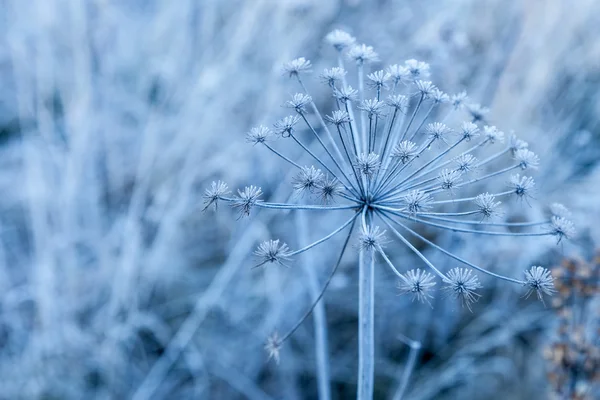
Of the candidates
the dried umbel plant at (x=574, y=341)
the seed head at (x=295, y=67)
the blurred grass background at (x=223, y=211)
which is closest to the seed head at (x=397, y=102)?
the seed head at (x=295, y=67)

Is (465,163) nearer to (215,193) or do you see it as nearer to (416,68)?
(416,68)

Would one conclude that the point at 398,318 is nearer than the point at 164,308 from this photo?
Yes

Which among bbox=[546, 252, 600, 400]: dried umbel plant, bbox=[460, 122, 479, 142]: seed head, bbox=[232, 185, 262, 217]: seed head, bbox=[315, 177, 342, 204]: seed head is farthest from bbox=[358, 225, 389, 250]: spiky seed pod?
bbox=[546, 252, 600, 400]: dried umbel plant

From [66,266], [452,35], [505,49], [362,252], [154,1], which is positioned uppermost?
[154,1]

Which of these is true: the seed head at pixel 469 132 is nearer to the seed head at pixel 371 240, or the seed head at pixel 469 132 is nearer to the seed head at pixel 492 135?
the seed head at pixel 492 135

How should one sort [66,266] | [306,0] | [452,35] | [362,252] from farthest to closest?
[66,266] → [306,0] → [452,35] → [362,252]

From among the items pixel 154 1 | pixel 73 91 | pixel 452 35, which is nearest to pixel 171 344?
pixel 73 91

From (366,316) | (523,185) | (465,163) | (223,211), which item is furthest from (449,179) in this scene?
(223,211)

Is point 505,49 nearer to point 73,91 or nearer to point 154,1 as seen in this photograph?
point 73,91
